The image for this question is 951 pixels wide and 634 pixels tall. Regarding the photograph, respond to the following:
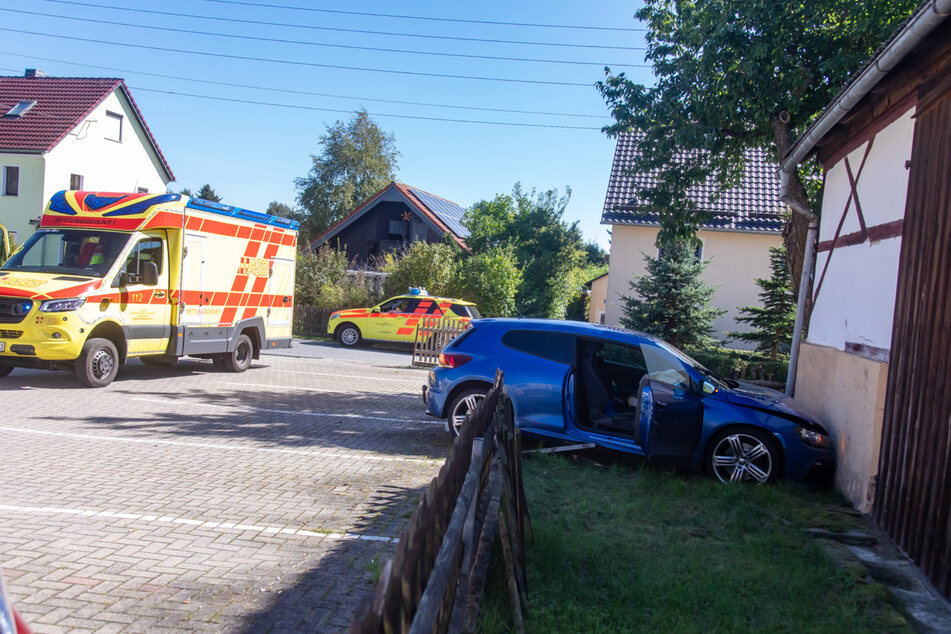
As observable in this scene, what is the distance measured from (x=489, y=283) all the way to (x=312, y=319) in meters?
6.79

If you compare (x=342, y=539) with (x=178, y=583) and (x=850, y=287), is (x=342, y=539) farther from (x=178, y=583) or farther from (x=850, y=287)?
(x=850, y=287)

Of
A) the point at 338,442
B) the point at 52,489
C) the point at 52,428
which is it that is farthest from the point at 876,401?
the point at 52,428

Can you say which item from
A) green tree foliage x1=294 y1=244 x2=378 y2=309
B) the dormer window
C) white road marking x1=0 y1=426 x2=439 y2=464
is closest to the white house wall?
the dormer window

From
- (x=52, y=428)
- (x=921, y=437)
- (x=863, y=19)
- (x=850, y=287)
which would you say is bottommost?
(x=52, y=428)

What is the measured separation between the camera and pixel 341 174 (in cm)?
5525

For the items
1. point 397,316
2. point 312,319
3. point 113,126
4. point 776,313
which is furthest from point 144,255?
point 113,126

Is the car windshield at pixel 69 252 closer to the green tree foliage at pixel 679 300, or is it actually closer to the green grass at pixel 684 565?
the green grass at pixel 684 565

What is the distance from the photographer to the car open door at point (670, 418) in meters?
7.29

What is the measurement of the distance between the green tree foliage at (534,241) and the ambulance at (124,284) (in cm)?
1481

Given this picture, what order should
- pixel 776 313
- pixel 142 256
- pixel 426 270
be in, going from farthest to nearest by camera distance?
pixel 426 270 < pixel 776 313 < pixel 142 256

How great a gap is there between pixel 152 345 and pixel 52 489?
6555 millimetres

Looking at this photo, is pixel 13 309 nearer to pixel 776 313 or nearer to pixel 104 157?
pixel 776 313

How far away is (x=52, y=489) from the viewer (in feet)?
19.2

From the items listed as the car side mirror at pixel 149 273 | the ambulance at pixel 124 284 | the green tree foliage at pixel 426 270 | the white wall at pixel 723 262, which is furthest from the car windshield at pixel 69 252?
the white wall at pixel 723 262
